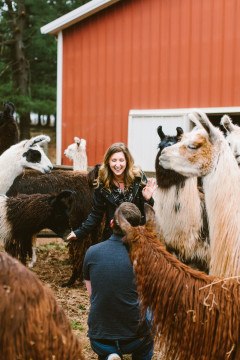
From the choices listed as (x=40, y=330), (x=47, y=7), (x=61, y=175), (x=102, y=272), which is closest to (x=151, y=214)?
(x=102, y=272)

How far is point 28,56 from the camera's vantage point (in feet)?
76.5

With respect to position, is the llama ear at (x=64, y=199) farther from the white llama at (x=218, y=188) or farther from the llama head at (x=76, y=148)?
the llama head at (x=76, y=148)

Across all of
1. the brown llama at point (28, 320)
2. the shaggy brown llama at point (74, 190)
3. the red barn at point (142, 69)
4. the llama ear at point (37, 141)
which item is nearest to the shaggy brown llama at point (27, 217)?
the shaggy brown llama at point (74, 190)

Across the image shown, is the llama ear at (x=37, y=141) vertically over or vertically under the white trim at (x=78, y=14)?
under

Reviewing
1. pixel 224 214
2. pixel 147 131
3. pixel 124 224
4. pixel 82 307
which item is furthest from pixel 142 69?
pixel 124 224

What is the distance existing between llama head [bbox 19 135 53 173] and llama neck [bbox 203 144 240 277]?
3619 mm

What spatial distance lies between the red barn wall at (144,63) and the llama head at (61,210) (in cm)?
372

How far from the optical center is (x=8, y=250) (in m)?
6.69

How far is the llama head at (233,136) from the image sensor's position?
19.5ft

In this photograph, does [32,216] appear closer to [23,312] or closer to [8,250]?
[8,250]

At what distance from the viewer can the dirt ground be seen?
5178 millimetres

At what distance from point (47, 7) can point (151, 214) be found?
60.2 feet

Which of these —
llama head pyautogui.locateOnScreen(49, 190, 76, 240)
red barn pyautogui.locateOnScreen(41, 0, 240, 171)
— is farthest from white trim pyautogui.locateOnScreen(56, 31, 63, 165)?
llama head pyautogui.locateOnScreen(49, 190, 76, 240)

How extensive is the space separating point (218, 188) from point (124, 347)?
49.2 inches
